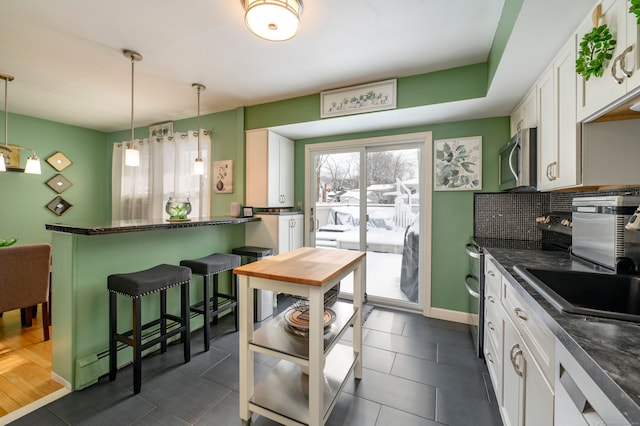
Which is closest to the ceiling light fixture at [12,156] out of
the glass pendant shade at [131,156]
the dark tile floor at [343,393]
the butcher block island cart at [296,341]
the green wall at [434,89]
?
the glass pendant shade at [131,156]

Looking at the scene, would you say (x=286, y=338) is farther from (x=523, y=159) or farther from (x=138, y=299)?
(x=523, y=159)

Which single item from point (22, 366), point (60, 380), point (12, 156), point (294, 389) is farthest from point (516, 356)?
point (12, 156)

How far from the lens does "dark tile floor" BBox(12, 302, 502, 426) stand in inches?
63.4

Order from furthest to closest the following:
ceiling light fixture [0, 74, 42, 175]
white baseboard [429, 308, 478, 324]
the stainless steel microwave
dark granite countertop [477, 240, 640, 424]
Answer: ceiling light fixture [0, 74, 42, 175], white baseboard [429, 308, 478, 324], the stainless steel microwave, dark granite countertop [477, 240, 640, 424]

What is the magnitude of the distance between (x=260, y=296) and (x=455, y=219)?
7.62ft

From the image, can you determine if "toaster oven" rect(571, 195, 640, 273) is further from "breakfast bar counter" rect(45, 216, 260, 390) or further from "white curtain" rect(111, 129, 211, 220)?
"white curtain" rect(111, 129, 211, 220)

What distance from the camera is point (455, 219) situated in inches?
117

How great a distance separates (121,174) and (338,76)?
4.09m

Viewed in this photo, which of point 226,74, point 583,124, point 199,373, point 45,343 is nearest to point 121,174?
point 45,343

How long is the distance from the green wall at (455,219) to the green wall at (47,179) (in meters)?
5.31

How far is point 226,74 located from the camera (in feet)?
8.57

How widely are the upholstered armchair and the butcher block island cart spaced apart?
226cm

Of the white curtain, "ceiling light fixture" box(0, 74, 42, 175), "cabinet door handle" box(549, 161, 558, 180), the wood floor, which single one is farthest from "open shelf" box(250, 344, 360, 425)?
"ceiling light fixture" box(0, 74, 42, 175)

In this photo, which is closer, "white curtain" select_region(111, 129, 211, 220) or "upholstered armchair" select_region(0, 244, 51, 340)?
"upholstered armchair" select_region(0, 244, 51, 340)
